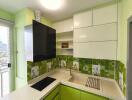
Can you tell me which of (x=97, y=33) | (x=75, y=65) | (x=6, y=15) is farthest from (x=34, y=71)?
(x=97, y=33)

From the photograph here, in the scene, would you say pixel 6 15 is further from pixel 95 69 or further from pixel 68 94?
pixel 95 69

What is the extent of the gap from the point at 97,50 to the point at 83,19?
2.29 feet

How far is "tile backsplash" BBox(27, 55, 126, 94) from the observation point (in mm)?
1525

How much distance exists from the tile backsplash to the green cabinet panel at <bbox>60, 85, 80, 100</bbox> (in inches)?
23.6

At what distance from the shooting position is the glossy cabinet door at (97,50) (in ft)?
4.62

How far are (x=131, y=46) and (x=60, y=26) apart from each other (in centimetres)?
163

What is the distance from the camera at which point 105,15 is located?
145 cm

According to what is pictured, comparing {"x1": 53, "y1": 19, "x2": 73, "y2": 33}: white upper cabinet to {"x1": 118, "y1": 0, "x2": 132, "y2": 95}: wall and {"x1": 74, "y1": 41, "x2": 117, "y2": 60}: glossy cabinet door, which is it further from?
{"x1": 118, "y1": 0, "x2": 132, "y2": 95}: wall

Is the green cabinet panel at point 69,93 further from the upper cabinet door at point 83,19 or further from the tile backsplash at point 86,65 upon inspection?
the upper cabinet door at point 83,19

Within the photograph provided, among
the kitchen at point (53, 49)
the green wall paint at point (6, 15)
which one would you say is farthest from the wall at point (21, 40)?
the green wall paint at point (6, 15)

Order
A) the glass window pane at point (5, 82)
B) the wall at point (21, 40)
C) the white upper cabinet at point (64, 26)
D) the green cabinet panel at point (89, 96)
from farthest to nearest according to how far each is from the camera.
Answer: the white upper cabinet at point (64, 26) → the glass window pane at point (5, 82) → the wall at point (21, 40) → the green cabinet panel at point (89, 96)

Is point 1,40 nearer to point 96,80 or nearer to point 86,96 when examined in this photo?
point 86,96

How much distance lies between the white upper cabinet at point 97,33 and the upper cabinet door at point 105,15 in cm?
9

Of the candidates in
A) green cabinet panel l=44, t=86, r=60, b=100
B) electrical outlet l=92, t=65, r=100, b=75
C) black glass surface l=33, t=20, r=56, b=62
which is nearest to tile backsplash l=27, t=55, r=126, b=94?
electrical outlet l=92, t=65, r=100, b=75
